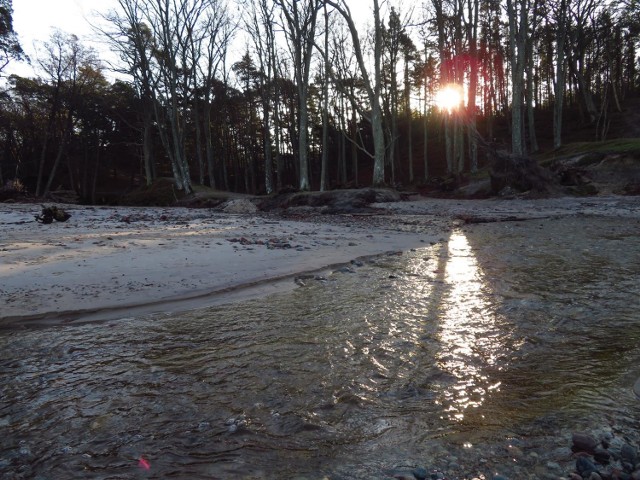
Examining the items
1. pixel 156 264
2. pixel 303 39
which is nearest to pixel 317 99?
pixel 303 39

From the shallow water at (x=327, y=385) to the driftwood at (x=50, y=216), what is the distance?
25.9ft

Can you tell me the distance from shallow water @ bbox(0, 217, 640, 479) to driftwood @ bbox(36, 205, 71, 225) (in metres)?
7.89

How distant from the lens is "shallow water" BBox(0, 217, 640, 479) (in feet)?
5.82

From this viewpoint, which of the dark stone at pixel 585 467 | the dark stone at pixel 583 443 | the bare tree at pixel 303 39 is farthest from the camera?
the bare tree at pixel 303 39

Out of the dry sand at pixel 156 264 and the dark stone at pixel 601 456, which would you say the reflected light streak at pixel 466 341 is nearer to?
the dark stone at pixel 601 456

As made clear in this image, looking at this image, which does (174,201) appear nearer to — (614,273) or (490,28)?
(614,273)

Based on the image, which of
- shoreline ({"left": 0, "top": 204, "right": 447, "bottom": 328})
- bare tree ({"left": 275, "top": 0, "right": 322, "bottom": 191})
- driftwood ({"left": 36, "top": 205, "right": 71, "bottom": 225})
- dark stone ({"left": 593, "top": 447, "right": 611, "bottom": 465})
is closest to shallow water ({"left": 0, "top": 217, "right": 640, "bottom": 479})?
dark stone ({"left": 593, "top": 447, "right": 611, "bottom": 465})

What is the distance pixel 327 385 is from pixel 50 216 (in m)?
10.2

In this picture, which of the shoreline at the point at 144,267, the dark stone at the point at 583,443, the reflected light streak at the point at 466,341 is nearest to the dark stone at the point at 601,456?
the dark stone at the point at 583,443

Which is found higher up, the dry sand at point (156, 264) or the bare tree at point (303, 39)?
the bare tree at point (303, 39)

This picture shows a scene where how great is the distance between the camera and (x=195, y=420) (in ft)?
6.77

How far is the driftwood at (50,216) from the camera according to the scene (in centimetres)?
987

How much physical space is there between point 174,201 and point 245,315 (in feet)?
72.2

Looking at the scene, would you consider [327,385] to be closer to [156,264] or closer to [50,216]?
[156,264]
